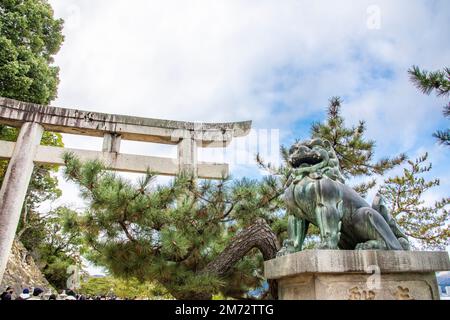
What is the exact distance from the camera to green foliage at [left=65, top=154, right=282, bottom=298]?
3848 millimetres

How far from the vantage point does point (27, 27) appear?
11.5 metres

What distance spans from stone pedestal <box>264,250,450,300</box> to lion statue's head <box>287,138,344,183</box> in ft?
2.45

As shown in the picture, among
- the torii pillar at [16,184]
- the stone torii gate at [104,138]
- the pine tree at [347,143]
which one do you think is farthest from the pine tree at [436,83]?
the torii pillar at [16,184]

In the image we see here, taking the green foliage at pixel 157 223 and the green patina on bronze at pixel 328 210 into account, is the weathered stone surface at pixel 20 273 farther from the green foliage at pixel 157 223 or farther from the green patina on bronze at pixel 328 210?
the green patina on bronze at pixel 328 210

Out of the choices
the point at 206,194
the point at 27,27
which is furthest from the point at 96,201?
the point at 27,27

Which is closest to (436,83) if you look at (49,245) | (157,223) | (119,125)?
(157,223)

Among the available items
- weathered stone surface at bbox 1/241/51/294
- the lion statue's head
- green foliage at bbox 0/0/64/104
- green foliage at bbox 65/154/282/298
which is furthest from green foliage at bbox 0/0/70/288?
the lion statue's head

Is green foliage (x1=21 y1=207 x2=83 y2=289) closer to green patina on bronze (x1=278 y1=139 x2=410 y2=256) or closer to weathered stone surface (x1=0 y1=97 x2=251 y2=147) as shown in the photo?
weathered stone surface (x1=0 y1=97 x2=251 y2=147)

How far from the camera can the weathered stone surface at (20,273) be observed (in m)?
9.84

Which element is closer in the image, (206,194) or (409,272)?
(409,272)

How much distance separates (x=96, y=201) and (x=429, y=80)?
491 cm

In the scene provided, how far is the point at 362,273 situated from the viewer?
8.39 ft

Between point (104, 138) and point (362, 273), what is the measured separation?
7.81 m
